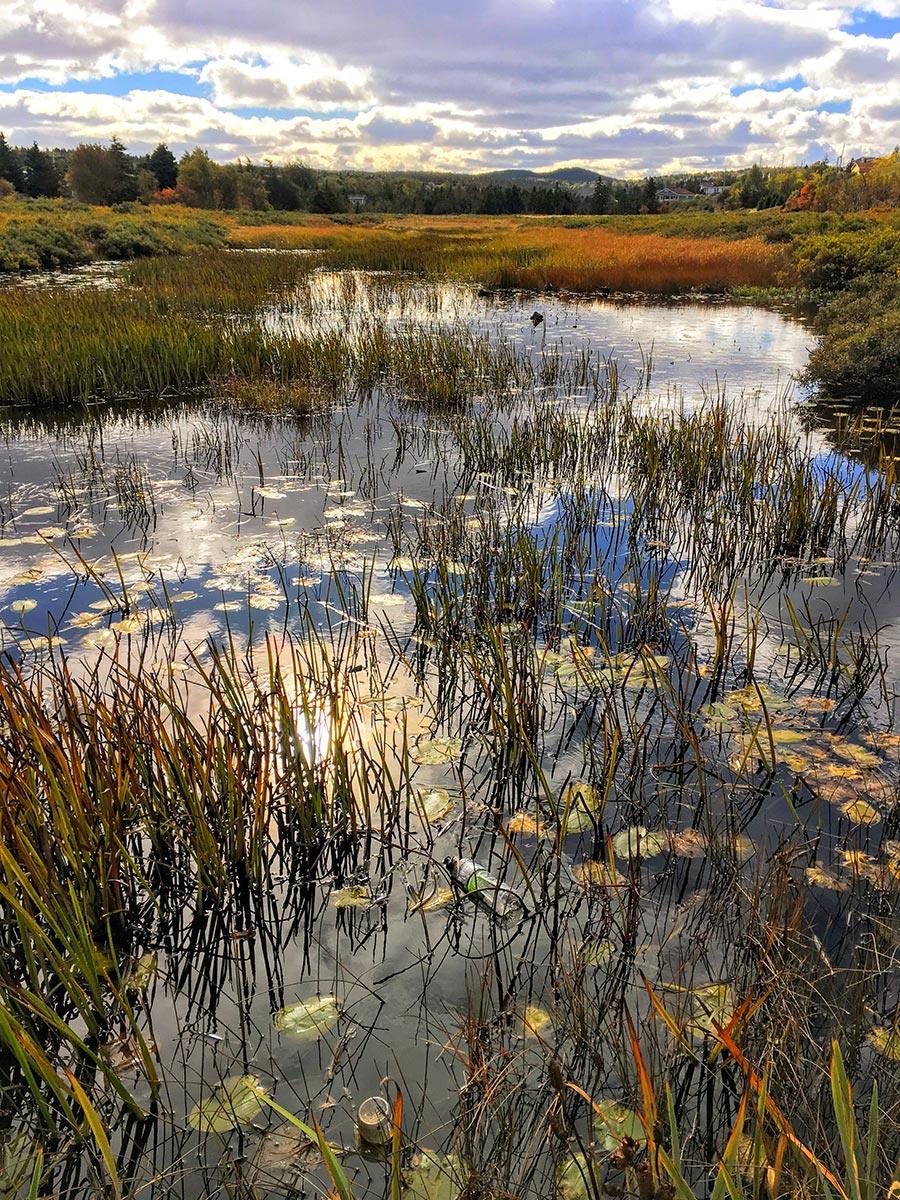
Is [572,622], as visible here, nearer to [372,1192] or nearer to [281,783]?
[281,783]

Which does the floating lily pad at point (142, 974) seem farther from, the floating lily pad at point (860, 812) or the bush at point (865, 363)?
the bush at point (865, 363)

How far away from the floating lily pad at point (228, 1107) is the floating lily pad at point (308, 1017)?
6.9 inches

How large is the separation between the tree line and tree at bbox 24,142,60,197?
8cm

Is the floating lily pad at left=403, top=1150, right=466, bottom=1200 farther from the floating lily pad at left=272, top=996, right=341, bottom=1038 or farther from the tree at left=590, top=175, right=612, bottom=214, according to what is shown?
the tree at left=590, top=175, right=612, bottom=214

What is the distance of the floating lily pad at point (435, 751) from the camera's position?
319cm

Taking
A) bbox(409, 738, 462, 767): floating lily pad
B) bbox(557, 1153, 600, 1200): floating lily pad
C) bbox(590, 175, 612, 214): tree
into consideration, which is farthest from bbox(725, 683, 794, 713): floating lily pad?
A: bbox(590, 175, 612, 214): tree

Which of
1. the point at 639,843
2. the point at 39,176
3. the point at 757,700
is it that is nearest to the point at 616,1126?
the point at 639,843

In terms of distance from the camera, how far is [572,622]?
170 inches

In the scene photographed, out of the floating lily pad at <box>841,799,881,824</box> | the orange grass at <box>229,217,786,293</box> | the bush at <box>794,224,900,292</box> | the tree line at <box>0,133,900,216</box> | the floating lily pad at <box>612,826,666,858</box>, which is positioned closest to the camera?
the floating lily pad at <box>612,826,666,858</box>

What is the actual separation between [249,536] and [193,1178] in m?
4.52

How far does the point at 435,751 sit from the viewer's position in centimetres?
325

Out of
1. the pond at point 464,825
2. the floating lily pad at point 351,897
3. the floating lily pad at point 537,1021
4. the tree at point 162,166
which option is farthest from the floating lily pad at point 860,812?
the tree at point 162,166

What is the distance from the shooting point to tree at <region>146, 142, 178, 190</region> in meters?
69.0

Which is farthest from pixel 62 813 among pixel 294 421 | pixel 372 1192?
pixel 294 421
